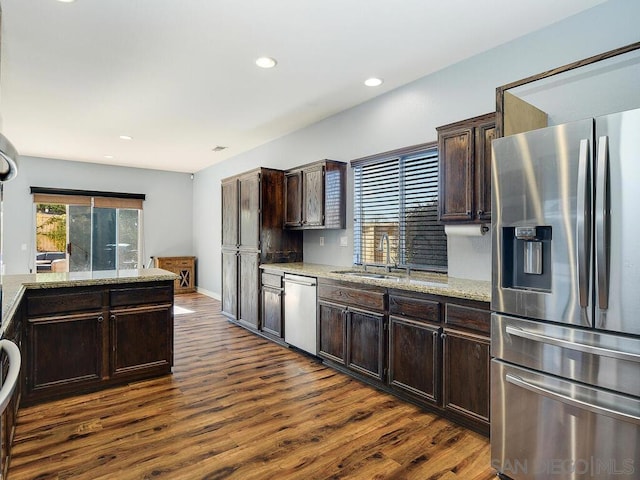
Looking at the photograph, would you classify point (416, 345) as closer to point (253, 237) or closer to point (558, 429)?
point (558, 429)

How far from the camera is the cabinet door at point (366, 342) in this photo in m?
3.15

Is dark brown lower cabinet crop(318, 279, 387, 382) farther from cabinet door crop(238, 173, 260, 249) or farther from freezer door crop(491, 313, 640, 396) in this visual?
cabinet door crop(238, 173, 260, 249)

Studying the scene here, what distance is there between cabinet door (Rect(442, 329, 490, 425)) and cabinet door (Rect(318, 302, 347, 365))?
1.12 metres

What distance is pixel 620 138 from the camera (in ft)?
5.42

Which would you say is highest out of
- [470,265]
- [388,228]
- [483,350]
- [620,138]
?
[620,138]

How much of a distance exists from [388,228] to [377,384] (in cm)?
157

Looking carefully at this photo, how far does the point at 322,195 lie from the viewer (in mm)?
4422

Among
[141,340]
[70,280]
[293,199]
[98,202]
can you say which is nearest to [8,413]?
[70,280]

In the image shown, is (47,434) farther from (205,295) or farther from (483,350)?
(205,295)

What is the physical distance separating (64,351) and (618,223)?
145 inches

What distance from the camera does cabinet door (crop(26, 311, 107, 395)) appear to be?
285 centimetres

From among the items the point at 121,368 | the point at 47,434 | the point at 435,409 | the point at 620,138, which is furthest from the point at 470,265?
the point at 47,434

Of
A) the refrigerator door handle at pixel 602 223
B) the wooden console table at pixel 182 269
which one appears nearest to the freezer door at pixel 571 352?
the refrigerator door handle at pixel 602 223

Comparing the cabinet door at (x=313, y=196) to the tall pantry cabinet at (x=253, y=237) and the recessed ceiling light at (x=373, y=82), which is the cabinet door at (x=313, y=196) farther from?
the recessed ceiling light at (x=373, y=82)
